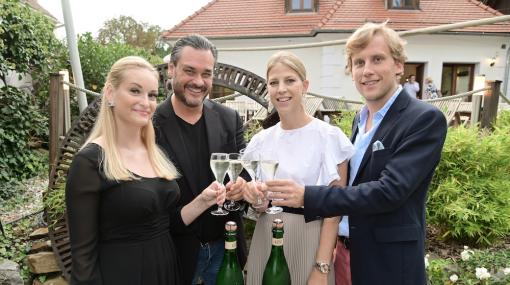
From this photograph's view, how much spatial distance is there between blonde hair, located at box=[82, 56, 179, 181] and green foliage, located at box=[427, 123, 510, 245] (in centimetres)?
255

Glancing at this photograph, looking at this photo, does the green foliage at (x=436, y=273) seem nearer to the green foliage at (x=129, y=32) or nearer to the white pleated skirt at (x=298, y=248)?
the white pleated skirt at (x=298, y=248)

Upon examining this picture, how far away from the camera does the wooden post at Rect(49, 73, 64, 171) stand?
4207 millimetres

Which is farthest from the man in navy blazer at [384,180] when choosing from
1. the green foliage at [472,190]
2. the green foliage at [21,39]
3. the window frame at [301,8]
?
the window frame at [301,8]

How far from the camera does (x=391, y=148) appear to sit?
172 cm

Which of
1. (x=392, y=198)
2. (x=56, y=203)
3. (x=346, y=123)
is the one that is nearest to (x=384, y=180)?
(x=392, y=198)

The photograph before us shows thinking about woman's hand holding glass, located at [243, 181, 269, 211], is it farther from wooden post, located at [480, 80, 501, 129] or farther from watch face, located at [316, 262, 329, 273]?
wooden post, located at [480, 80, 501, 129]

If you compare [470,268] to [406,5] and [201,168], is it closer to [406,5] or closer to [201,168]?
[201,168]

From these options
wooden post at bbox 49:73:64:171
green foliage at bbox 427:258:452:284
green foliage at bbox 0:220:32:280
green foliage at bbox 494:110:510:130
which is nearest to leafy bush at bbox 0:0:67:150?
wooden post at bbox 49:73:64:171

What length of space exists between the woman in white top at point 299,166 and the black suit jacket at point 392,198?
13cm

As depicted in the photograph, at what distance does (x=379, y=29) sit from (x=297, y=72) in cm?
42

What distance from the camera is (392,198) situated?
1.65 metres

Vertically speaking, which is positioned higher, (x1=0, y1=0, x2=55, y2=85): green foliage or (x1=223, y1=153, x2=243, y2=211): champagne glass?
(x1=0, y1=0, x2=55, y2=85): green foliage

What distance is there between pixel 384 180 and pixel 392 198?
8cm

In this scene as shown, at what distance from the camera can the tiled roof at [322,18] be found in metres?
Result: 14.1
